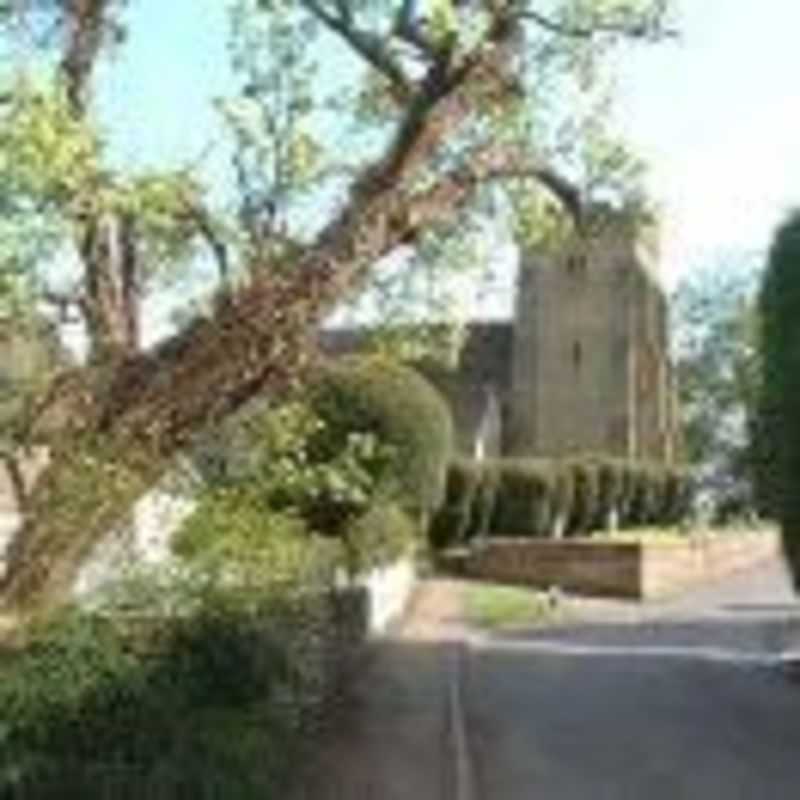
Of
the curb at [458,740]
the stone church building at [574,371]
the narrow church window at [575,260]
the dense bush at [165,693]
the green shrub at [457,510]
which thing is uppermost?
the stone church building at [574,371]

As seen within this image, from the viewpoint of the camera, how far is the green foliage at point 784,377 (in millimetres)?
29125

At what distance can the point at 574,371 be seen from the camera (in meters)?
99.5

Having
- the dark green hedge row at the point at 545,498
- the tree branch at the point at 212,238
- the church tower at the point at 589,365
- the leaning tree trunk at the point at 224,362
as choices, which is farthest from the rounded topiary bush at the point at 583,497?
the tree branch at the point at 212,238

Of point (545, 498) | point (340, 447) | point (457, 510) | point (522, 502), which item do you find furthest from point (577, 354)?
point (340, 447)

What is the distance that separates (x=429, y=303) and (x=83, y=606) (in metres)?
5.19

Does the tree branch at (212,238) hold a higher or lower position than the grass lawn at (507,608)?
higher

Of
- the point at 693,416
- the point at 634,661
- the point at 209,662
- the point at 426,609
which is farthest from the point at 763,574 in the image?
the point at 693,416

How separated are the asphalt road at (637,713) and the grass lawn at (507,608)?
123 cm

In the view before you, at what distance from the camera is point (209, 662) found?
19.9 m

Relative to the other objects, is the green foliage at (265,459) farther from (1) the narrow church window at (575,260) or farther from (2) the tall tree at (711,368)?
(2) the tall tree at (711,368)

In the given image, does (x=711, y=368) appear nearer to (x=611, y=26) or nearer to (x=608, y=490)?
(x=608, y=490)

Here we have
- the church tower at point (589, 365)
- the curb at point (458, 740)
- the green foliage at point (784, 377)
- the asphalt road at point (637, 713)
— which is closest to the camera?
the curb at point (458, 740)

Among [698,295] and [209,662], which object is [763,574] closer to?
[209,662]

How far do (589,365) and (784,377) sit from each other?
7095cm
